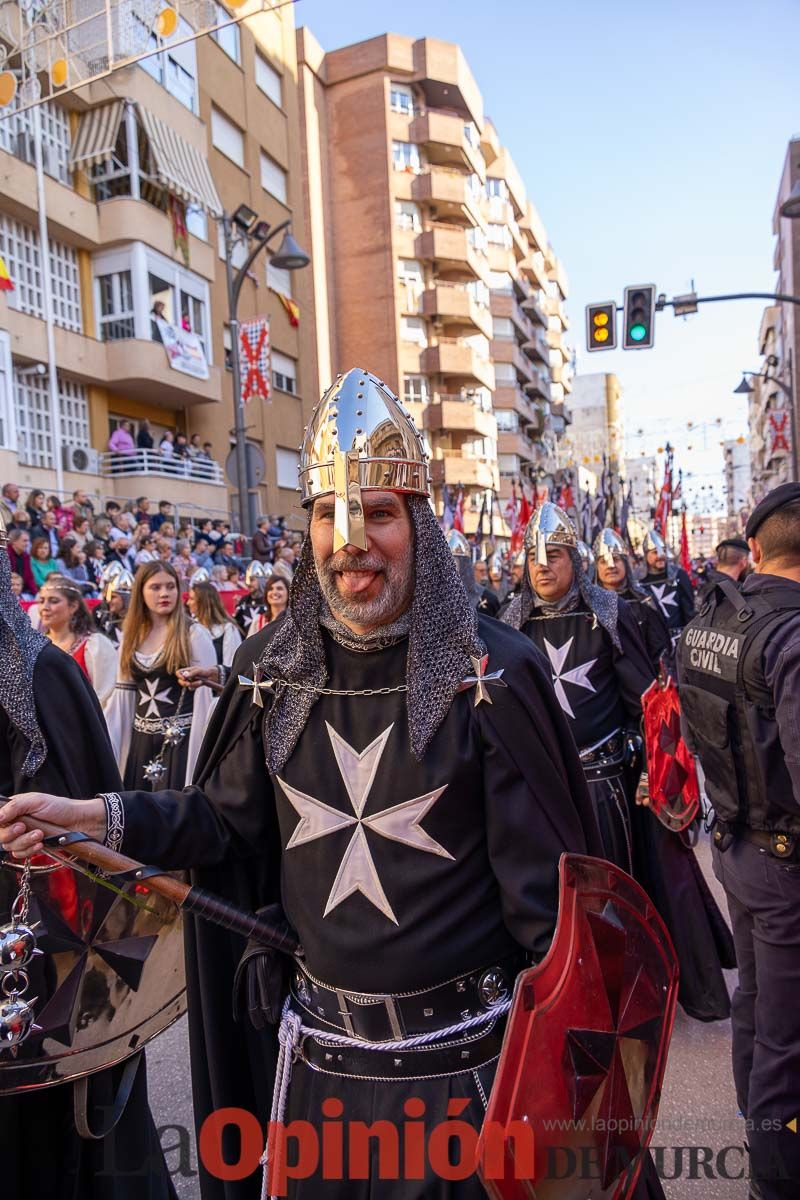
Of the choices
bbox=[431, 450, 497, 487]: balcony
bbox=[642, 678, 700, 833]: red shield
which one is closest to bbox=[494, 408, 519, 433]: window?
bbox=[431, 450, 497, 487]: balcony

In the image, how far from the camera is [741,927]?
117 inches

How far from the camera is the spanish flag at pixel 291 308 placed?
2909cm

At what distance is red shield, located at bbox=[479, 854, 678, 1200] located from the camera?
1.50 meters

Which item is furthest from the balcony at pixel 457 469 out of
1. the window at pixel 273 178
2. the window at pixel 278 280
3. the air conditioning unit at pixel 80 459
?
the air conditioning unit at pixel 80 459

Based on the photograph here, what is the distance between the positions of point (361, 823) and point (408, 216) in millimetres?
42480

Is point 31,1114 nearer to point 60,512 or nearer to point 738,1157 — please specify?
point 738,1157

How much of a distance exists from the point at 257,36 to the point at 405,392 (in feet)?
53.0

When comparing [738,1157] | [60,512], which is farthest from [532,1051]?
[60,512]

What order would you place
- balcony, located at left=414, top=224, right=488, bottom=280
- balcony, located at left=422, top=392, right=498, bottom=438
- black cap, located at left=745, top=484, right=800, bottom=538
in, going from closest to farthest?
black cap, located at left=745, top=484, right=800, bottom=538 → balcony, located at left=414, top=224, right=488, bottom=280 → balcony, located at left=422, top=392, right=498, bottom=438

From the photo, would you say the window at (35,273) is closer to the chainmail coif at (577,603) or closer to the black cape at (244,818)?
the chainmail coif at (577,603)

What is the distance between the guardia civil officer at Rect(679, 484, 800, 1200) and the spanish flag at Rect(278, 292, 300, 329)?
28253mm

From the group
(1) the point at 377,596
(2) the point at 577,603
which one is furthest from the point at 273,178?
(1) the point at 377,596

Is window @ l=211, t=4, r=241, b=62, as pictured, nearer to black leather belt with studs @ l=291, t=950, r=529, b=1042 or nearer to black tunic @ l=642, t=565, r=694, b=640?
black tunic @ l=642, t=565, r=694, b=640

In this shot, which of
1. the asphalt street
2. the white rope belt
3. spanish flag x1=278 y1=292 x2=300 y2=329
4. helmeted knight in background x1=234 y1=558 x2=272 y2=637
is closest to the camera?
the white rope belt
